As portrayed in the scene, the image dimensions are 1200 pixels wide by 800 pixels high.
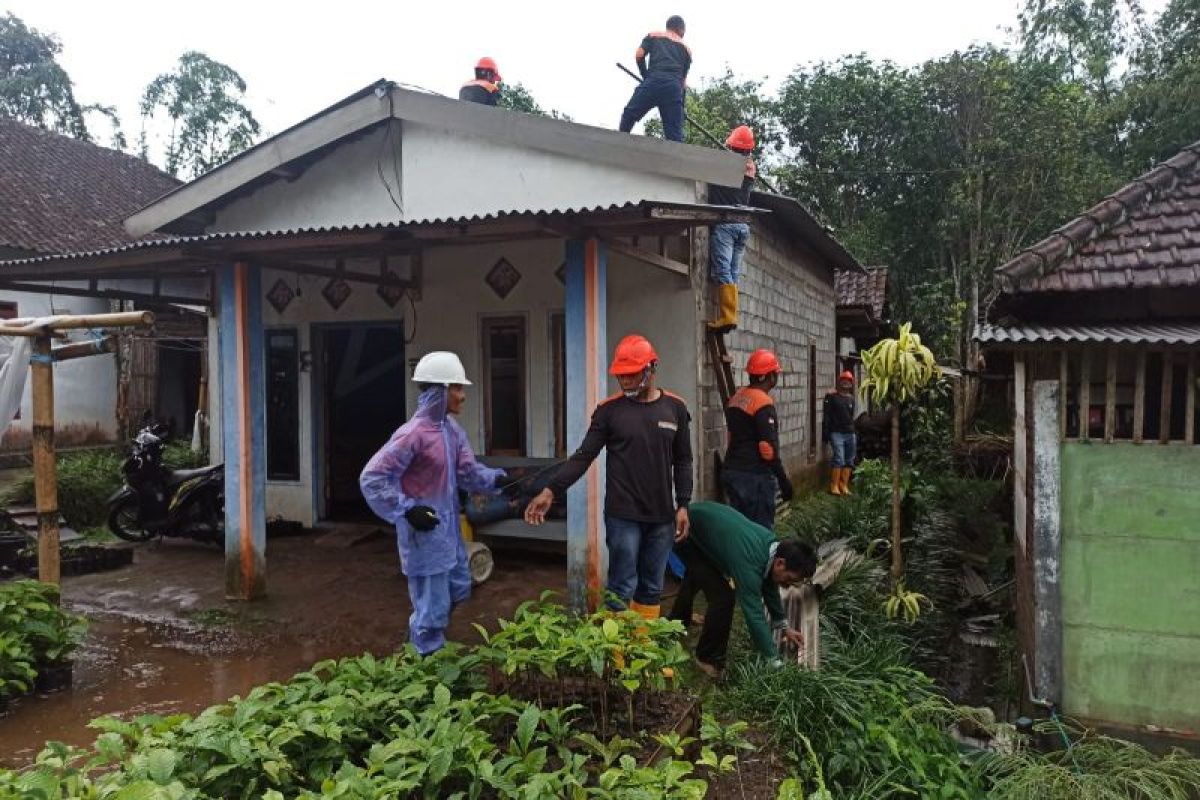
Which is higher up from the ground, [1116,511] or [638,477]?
[638,477]

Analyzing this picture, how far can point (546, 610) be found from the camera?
373cm

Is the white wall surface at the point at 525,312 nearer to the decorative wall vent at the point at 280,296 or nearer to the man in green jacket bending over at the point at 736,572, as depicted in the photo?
the decorative wall vent at the point at 280,296

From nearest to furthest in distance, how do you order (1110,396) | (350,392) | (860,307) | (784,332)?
(1110,396) → (350,392) → (784,332) → (860,307)

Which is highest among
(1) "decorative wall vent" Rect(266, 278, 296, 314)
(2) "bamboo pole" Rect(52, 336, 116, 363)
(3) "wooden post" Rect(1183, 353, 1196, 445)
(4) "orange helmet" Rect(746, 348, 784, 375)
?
(1) "decorative wall vent" Rect(266, 278, 296, 314)

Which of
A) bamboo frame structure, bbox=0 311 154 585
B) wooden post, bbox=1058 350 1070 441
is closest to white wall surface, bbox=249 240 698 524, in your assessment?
wooden post, bbox=1058 350 1070 441

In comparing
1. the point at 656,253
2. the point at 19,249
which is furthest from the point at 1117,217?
the point at 19,249

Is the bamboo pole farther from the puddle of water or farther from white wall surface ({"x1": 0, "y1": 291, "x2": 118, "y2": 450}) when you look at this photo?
white wall surface ({"x1": 0, "y1": 291, "x2": 118, "y2": 450})

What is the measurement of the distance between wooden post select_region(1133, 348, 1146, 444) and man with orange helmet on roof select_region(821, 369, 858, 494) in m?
7.04

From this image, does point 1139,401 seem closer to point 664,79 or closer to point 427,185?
point 664,79

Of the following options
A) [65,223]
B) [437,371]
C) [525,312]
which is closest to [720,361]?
[525,312]

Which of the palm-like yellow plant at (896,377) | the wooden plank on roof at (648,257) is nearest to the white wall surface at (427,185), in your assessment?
the wooden plank on roof at (648,257)

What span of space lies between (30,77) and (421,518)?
25702mm

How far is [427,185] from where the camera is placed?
7.65 meters

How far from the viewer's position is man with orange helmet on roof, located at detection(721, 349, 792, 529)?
6043 millimetres
